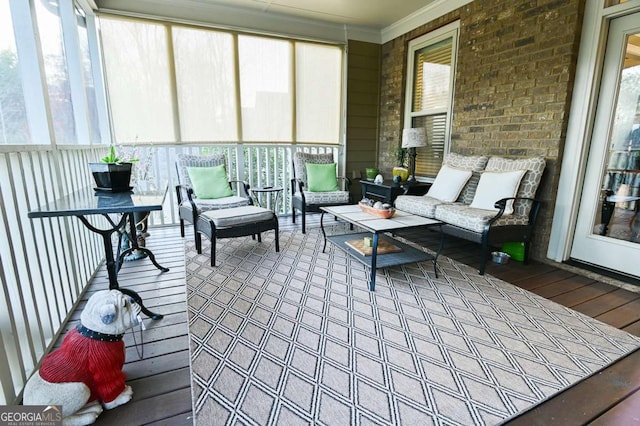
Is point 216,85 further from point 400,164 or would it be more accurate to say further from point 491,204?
point 491,204

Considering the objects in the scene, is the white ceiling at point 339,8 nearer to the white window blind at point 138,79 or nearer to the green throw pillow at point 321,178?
the white window blind at point 138,79

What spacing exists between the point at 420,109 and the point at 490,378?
4.07 m

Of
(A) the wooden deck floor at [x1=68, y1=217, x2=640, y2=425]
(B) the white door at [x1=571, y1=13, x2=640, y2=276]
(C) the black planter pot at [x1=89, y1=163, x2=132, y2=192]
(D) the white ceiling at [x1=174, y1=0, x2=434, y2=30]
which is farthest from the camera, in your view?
(D) the white ceiling at [x1=174, y1=0, x2=434, y2=30]

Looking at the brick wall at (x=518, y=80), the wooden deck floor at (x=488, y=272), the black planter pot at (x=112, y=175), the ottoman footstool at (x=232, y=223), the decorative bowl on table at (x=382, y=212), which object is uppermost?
the brick wall at (x=518, y=80)

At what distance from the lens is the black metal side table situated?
425 cm

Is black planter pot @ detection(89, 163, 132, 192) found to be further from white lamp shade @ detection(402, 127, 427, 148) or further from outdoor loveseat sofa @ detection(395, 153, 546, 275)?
white lamp shade @ detection(402, 127, 427, 148)

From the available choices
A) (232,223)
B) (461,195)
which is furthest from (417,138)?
(232,223)

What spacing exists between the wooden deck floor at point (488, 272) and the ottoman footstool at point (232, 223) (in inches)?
15.7

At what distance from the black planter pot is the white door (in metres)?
3.93

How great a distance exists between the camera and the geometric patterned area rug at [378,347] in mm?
1414

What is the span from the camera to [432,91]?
4.57 meters

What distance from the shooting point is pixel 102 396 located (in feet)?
4.47

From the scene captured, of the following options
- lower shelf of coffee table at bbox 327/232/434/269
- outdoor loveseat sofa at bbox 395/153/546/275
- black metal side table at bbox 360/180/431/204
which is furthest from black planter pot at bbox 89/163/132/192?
black metal side table at bbox 360/180/431/204

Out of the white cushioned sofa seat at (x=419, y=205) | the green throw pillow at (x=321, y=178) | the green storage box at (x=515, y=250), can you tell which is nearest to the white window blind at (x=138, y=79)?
the green throw pillow at (x=321, y=178)
